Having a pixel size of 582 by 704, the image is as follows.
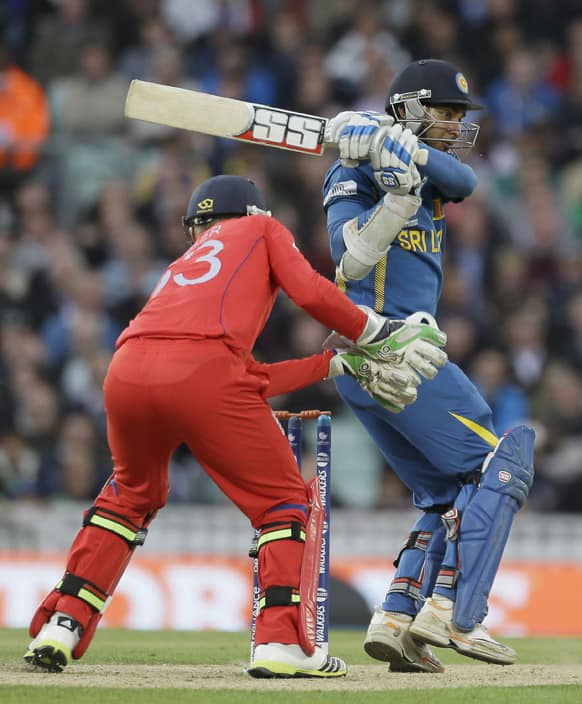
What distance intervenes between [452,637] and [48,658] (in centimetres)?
153

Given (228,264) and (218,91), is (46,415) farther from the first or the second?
(228,264)

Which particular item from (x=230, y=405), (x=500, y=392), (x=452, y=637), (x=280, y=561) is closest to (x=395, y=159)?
(x=230, y=405)

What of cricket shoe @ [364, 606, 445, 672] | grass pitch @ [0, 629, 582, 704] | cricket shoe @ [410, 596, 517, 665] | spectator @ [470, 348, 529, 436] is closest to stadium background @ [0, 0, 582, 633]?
spectator @ [470, 348, 529, 436]

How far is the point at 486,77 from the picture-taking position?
1385 centimetres

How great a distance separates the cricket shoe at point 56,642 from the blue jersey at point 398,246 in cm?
169

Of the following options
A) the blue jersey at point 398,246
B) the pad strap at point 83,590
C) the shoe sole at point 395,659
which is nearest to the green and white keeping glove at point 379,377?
the blue jersey at point 398,246

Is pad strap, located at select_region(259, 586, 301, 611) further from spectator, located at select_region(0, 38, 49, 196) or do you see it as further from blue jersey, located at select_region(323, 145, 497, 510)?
spectator, located at select_region(0, 38, 49, 196)

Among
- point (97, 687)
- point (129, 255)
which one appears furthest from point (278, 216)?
point (97, 687)

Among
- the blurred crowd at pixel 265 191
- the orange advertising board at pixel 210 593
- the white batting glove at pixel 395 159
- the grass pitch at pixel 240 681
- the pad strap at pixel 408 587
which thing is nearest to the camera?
the grass pitch at pixel 240 681

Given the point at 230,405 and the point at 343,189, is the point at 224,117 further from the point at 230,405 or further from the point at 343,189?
the point at 230,405

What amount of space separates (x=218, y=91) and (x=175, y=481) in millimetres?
4123

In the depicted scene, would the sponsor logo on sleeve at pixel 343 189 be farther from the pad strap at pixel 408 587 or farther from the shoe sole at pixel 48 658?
the shoe sole at pixel 48 658

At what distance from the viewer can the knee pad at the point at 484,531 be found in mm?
5809

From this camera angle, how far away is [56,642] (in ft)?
18.0
